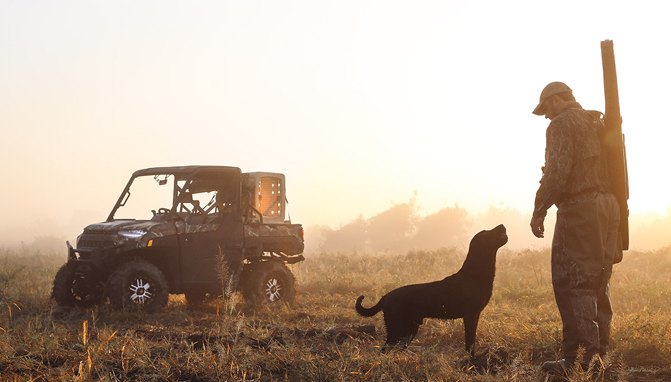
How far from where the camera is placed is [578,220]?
5.45m

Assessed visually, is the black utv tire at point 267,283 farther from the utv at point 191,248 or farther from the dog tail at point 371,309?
the dog tail at point 371,309

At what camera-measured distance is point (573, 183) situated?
217 inches

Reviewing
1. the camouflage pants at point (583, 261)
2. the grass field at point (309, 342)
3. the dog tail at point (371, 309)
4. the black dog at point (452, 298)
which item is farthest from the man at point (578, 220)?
the dog tail at point (371, 309)

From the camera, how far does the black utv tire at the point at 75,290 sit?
10648 millimetres

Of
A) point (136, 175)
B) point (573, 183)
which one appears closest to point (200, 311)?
point (136, 175)

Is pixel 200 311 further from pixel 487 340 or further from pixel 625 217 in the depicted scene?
pixel 625 217

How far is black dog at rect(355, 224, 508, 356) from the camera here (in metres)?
6.04

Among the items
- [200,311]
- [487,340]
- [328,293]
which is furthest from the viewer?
[328,293]

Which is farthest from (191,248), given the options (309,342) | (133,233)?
(309,342)

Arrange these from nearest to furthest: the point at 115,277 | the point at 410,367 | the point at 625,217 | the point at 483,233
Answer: the point at 410,367 → the point at 625,217 → the point at 483,233 → the point at 115,277

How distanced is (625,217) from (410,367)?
216 centimetres

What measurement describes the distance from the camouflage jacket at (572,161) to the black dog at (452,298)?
28.9 inches

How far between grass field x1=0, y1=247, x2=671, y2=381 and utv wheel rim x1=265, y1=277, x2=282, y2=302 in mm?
381

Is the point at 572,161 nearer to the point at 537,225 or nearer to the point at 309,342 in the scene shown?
the point at 537,225
